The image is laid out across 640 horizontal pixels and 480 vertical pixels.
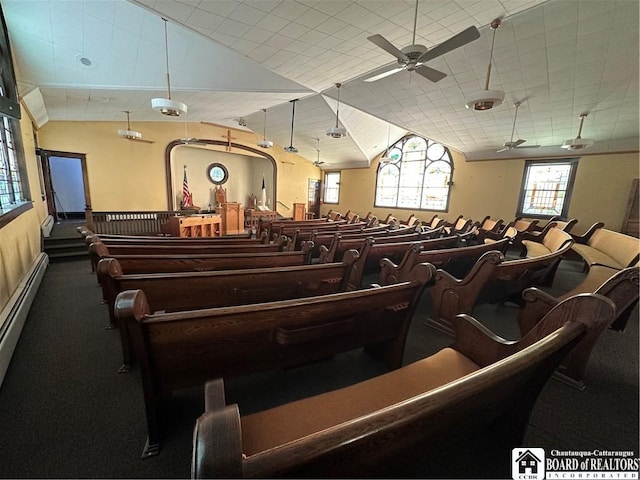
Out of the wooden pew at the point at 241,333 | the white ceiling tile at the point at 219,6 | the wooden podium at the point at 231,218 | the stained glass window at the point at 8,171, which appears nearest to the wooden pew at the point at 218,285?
the wooden pew at the point at 241,333

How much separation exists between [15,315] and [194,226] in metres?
4.62

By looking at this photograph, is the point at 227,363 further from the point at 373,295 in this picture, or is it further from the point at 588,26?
the point at 588,26

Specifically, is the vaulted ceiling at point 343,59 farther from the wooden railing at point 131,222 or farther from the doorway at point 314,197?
the doorway at point 314,197

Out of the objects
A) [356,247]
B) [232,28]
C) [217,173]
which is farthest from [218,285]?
[217,173]

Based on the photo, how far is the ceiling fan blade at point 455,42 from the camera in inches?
92.5

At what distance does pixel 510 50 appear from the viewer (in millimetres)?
3846

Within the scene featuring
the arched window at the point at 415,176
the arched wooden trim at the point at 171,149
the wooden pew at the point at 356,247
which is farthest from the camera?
the arched window at the point at 415,176

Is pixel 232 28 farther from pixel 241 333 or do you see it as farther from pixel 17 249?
pixel 241 333

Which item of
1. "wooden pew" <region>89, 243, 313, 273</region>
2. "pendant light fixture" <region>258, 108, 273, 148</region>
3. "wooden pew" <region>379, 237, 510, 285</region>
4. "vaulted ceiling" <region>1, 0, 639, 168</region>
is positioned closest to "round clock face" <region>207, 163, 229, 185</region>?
"pendant light fixture" <region>258, 108, 273, 148</region>

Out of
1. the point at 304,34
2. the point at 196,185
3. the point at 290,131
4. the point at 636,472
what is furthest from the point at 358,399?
the point at 196,185

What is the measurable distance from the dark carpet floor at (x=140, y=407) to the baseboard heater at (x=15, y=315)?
0.07 metres

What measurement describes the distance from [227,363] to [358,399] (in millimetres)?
612

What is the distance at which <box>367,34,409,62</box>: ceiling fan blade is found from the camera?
94.0 inches

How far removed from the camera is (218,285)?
1.64 metres
